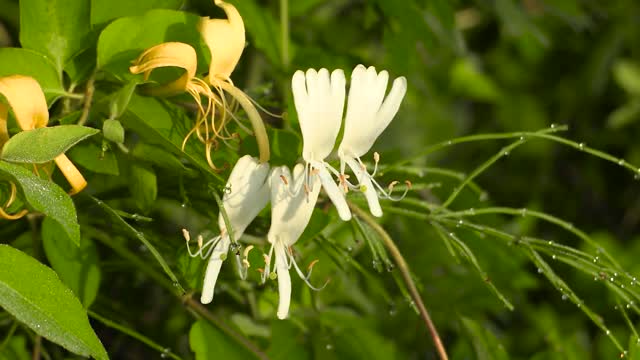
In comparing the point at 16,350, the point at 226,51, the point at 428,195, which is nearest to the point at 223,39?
the point at 226,51

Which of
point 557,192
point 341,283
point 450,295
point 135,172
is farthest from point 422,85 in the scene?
point 135,172


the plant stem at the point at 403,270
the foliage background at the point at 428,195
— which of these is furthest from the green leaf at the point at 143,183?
the plant stem at the point at 403,270

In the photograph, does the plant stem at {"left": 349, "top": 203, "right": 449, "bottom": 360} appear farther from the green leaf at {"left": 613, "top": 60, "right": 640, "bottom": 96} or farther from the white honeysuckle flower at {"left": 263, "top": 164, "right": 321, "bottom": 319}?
the green leaf at {"left": 613, "top": 60, "right": 640, "bottom": 96}

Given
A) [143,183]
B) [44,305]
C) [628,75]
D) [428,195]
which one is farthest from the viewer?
[628,75]

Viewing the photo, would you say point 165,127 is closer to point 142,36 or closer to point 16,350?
point 142,36

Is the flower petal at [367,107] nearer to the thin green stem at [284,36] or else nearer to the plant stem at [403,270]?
the plant stem at [403,270]

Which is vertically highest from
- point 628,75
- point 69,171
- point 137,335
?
point 69,171

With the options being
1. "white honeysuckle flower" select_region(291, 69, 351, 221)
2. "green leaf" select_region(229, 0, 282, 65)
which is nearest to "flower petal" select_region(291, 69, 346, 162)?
"white honeysuckle flower" select_region(291, 69, 351, 221)
